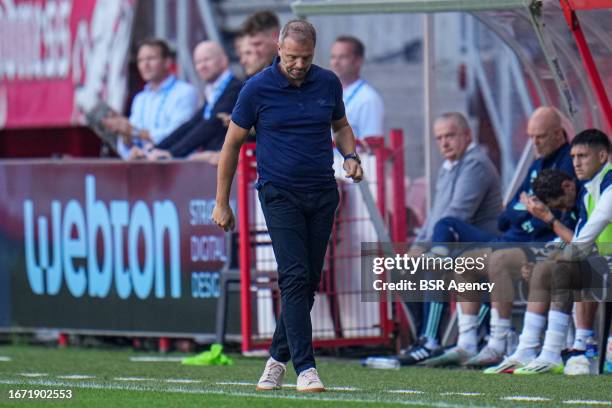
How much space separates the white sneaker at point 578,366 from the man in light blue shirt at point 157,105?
483cm

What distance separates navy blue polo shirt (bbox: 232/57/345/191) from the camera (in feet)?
25.9

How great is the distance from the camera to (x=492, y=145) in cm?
1362

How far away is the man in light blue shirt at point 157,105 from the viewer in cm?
1327

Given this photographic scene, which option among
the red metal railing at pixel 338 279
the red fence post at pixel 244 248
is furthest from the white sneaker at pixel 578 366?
the red fence post at pixel 244 248

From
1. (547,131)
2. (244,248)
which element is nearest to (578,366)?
(547,131)

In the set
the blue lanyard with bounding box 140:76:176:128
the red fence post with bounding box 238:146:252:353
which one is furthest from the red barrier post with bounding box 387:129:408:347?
the blue lanyard with bounding box 140:76:176:128

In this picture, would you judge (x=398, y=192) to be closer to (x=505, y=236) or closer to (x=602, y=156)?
(x=505, y=236)

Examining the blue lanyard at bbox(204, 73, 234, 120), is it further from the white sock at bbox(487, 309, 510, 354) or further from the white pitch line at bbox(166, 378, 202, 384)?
the white pitch line at bbox(166, 378, 202, 384)

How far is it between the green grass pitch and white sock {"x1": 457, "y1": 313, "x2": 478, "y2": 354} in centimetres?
41

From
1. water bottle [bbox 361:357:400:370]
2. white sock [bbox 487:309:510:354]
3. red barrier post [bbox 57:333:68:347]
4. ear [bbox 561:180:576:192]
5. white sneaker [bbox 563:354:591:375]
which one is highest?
ear [bbox 561:180:576:192]

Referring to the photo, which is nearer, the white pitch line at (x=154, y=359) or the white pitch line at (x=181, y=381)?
the white pitch line at (x=181, y=381)

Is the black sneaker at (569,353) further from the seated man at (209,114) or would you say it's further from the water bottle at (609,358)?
the seated man at (209,114)

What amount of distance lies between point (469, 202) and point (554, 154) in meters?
0.85

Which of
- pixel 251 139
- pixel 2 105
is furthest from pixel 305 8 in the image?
pixel 2 105
